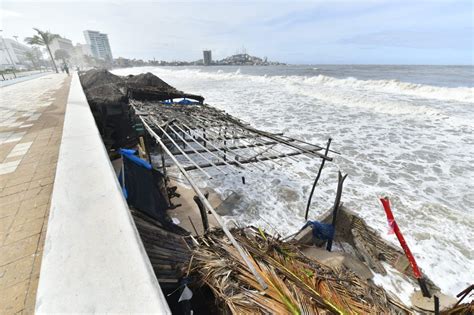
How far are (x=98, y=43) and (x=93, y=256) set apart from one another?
193 metres

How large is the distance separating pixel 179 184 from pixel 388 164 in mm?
8601

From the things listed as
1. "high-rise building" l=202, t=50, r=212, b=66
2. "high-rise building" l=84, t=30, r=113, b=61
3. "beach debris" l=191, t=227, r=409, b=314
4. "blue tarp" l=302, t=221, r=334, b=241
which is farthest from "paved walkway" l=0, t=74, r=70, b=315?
"high-rise building" l=84, t=30, r=113, b=61

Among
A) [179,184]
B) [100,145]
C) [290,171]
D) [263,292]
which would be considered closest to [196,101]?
[179,184]

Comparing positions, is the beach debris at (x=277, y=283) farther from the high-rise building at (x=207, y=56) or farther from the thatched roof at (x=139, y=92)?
the high-rise building at (x=207, y=56)

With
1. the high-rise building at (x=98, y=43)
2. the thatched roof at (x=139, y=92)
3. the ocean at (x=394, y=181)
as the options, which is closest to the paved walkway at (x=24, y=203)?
the thatched roof at (x=139, y=92)

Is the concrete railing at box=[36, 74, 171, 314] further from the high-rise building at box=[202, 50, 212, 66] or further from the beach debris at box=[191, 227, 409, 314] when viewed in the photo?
the high-rise building at box=[202, 50, 212, 66]

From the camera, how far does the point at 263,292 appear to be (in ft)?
4.76

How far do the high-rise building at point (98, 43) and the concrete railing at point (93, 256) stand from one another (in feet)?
581

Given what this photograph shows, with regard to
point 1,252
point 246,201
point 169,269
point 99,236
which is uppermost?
point 99,236

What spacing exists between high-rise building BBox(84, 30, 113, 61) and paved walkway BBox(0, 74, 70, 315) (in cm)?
17230

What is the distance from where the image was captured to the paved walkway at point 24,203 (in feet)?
5.82

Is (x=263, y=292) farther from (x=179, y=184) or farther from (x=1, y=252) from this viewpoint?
(x=179, y=184)

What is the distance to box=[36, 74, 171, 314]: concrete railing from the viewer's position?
118 cm

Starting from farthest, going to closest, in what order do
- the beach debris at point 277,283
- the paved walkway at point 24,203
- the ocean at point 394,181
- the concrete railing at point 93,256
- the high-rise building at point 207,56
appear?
the high-rise building at point 207,56 < the ocean at point 394,181 < the paved walkway at point 24,203 < the beach debris at point 277,283 < the concrete railing at point 93,256
